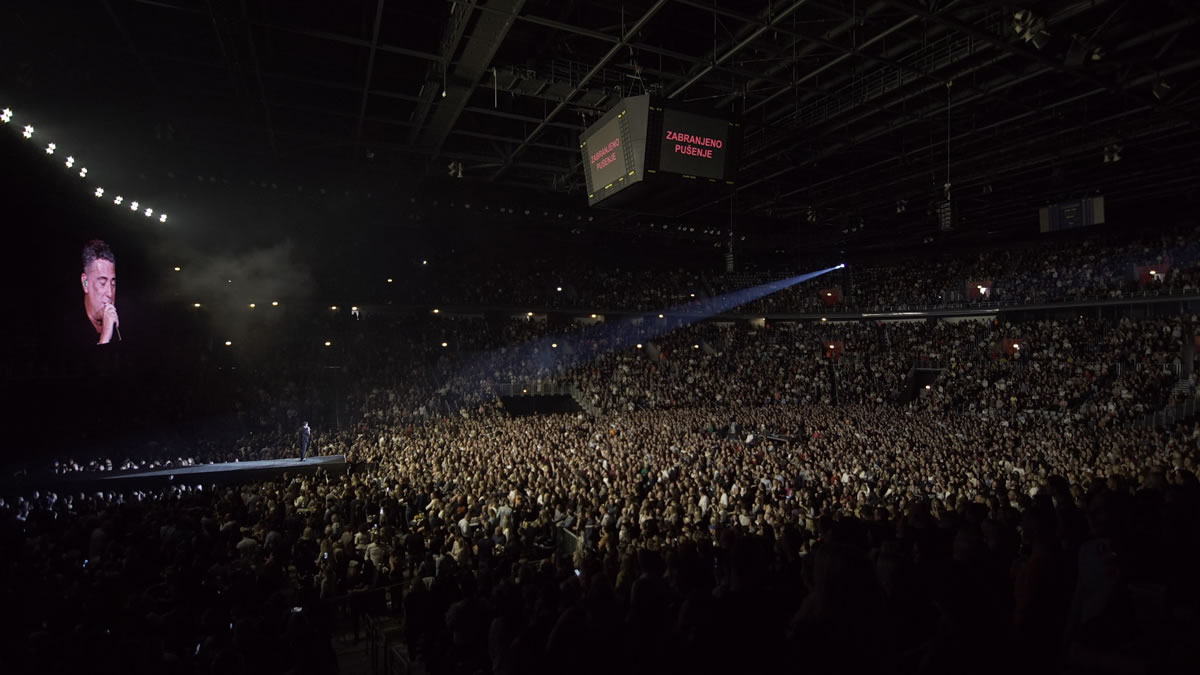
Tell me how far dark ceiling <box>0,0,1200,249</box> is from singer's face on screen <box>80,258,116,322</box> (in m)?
4.24

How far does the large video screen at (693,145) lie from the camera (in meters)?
9.67

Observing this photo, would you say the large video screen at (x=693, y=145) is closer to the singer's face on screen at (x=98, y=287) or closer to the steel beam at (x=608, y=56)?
the steel beam at (x=608, y=56)

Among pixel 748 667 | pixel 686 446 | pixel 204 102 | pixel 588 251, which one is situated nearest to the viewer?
pixel 748 667

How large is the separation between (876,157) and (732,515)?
15.1 m

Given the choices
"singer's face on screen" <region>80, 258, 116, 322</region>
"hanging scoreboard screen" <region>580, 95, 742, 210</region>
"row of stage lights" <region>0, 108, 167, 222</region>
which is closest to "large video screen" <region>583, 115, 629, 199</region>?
"hanging scoreboard screen" <region>580, 95, 742, 210</region>

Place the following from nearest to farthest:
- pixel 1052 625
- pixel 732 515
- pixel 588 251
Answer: pixel 1052 625, pixel 732 515, pixel 588 251

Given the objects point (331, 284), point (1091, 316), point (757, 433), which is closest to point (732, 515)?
point (757, 433)

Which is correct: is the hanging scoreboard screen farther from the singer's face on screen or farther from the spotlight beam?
the spotlight beam

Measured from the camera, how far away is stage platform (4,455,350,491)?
13.5m

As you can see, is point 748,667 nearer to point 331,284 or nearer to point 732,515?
point 732,515

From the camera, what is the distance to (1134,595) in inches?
118

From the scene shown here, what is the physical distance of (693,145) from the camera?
991cm

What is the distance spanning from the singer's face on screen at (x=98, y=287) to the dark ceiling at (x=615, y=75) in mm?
4241

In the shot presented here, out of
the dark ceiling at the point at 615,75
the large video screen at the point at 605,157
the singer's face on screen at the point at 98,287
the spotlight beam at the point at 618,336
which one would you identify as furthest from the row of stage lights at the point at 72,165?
the spotlight beam at the point at 618,336
